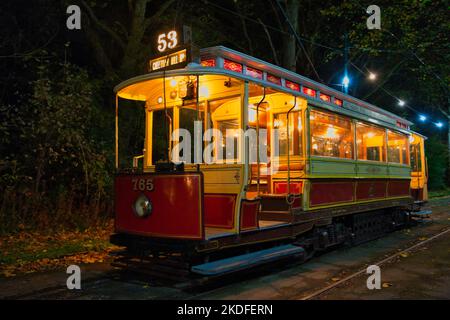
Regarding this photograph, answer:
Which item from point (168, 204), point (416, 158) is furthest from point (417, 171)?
point (168, 204)

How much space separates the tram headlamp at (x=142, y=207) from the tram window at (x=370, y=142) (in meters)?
5.66

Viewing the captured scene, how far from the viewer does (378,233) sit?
11477 millimetres

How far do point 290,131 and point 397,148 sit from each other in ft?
17.6

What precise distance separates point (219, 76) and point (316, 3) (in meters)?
13.8

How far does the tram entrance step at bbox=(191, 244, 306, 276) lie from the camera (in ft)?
18.5

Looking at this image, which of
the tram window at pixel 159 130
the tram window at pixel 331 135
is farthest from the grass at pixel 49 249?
the tram window at pixel 331 135

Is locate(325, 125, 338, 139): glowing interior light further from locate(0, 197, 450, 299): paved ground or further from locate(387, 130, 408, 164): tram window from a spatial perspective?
locate(387, 130, 408, 164): tram window

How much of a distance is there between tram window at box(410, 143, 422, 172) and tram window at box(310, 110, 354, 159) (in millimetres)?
6813

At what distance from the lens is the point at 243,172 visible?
6.38 metres

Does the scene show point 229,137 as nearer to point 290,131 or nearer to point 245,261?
point 290,131

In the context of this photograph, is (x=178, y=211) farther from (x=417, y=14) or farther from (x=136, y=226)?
(x=417, y=14)

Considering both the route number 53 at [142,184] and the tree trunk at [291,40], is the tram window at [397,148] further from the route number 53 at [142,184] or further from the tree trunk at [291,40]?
the route number 53 at [142,184]

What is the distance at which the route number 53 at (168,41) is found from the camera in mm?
6699
